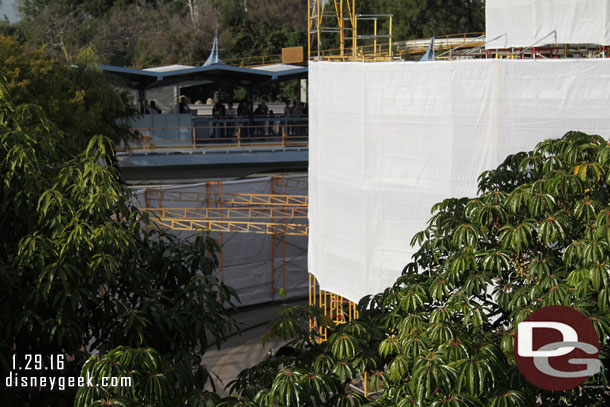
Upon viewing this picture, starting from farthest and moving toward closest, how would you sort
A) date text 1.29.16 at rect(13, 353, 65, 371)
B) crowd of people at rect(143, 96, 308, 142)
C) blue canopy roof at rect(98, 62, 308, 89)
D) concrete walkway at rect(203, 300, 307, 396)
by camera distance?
crowd of people at rect(143, 96, 308, 142) < blue canopy roof at rect(98, 62, 308, 89) < concrete walkway at rect(203, 300, 307, 396) < date text 1.29.16 at rect(13, 353, 65, 371)

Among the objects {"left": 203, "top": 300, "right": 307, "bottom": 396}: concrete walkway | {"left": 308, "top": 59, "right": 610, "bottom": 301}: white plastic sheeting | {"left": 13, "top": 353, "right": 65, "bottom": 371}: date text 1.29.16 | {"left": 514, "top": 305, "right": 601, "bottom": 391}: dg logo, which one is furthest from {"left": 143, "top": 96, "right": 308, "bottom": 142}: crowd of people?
{"left": 514, "top": 305, "right": 601, "bottom": 391}: dg logo

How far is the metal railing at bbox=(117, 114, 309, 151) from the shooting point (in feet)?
103

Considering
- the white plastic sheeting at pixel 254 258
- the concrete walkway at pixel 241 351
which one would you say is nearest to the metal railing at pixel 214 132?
the white plastic sheeting at pixel 254 258

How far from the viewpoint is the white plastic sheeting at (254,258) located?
2364 cm

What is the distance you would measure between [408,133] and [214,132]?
20902 millimetres

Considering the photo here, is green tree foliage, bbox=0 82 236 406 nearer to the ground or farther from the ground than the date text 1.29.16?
farther from the ground

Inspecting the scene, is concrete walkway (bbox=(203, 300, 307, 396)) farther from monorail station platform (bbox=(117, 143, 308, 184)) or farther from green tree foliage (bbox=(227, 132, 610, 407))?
monorail station platform (bbox=(117, 143, 308, 184))

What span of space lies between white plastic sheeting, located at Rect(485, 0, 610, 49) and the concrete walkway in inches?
323

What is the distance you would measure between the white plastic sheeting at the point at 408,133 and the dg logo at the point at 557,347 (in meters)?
5.13

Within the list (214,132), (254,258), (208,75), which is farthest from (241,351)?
(208,75)

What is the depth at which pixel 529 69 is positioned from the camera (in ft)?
38.9

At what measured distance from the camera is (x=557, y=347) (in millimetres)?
7496

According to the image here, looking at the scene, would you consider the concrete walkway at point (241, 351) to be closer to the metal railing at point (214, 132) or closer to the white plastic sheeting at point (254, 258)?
the white plastic sheeting at point (254, 258)

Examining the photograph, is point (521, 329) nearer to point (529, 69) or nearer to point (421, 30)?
point (529, 69)
